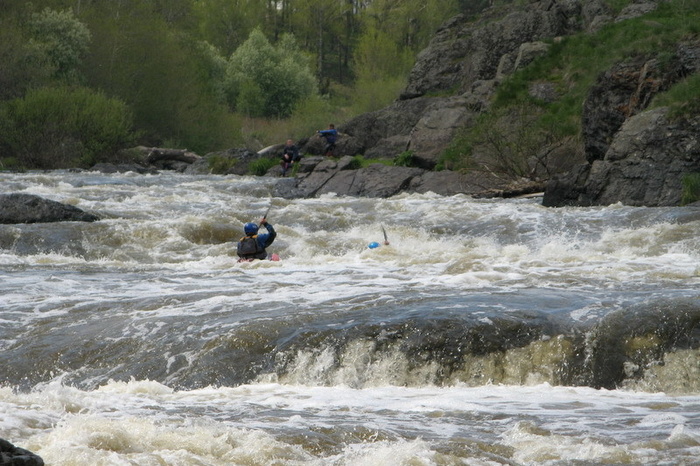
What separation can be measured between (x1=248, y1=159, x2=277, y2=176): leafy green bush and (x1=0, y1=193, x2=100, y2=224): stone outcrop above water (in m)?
14.1

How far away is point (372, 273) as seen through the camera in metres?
13.0

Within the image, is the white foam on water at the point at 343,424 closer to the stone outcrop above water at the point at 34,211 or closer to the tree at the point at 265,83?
the stone outcrop above water at the point at 34,211

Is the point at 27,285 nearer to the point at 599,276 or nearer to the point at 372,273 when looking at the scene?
the point at 372,273

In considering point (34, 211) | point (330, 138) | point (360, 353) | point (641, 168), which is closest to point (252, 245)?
point (34, 211)

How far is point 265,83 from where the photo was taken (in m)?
52.7

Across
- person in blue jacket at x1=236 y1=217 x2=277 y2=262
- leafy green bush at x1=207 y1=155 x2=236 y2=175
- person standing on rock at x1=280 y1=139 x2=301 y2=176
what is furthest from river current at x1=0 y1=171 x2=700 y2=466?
leafy green bush at x1=207 y1=155 x2=236 y2=175

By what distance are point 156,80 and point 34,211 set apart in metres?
27.1

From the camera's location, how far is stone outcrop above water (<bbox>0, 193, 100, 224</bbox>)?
17469 millimetres

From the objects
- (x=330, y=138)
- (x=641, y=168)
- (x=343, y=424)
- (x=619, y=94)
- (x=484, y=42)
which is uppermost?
(x=484, y=42)

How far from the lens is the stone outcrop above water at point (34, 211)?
1747cm

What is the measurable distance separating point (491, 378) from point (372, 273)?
4.84 meters

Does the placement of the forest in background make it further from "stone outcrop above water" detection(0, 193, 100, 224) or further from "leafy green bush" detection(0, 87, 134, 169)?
"stone outcrop above water" detection(0, 193, 100, 224)

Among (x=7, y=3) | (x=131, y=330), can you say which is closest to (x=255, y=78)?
(x=7, y=3)

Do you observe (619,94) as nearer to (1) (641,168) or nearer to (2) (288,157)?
(1) (641,168)
